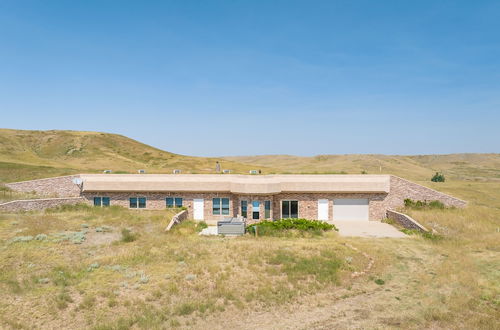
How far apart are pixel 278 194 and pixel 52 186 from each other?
24.8 m

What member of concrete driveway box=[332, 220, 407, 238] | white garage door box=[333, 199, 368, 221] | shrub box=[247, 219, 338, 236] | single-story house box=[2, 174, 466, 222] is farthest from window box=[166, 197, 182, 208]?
white garage door box=[333, 199, 368, 221]

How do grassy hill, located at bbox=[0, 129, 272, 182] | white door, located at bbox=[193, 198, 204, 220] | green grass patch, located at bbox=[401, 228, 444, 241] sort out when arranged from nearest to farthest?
green grass patch, located at bbox=[401, 228, 444, 241] < white door, located at bbox=[193, 198, 204, 220] < grassy hill, located at bbox=[0, 129, 272, 182]

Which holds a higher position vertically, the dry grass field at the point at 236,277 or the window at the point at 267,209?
the window at the point at 267,209

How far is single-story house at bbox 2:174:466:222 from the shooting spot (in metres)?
32.6

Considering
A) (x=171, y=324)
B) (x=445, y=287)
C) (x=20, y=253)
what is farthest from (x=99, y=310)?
(x=445, y=287)

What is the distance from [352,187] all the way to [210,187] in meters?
14.3

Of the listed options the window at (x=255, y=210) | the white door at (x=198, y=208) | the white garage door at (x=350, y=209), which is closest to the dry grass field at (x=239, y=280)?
the window at (x=255, y=210)

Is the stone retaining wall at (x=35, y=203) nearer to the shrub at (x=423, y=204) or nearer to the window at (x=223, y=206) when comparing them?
the window at (x=223, y=206)

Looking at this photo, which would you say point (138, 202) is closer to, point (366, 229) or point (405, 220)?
point (366, 229)

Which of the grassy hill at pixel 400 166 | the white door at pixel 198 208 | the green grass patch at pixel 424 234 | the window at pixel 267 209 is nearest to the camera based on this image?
the green grass patch at pixel 424 234

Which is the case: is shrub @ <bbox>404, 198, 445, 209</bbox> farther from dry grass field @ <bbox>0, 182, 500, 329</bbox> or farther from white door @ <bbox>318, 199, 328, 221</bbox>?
white door @ <bbox>318, 199, 328, 221</bbox>

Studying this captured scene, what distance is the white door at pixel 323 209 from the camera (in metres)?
33.1

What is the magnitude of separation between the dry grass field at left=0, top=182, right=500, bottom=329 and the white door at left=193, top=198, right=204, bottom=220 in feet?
21.6

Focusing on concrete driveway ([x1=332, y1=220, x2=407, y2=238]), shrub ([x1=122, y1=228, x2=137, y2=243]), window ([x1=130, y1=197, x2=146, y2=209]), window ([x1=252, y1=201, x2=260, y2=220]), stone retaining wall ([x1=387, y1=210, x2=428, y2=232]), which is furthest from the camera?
window ([x1=130, y1=197, x2=146, y2=209])
